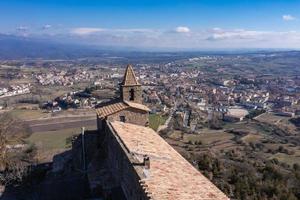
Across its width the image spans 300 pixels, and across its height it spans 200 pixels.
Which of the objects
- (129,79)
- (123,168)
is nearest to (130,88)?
(129,79)

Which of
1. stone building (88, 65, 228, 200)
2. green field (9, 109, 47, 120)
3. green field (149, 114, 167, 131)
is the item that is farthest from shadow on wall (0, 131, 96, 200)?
green field (9, 109, 47, 120)

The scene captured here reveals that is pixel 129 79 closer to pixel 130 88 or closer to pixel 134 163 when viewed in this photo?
pixel 130 88

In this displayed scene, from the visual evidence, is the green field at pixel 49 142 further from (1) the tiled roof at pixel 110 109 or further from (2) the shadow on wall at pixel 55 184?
(1) the tiled roof at pixel 110 109

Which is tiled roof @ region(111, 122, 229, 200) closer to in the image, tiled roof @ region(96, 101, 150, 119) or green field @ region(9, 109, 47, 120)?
tiled roof @ region(96, 101, 150, 119)

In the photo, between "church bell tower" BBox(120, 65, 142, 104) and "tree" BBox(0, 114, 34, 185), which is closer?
"tree" BBox(0, 114, 34, 185)

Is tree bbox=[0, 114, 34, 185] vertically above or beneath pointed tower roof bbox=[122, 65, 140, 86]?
beneath

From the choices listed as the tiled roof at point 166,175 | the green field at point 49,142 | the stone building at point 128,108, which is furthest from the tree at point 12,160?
the tiled roof at point 166,175
